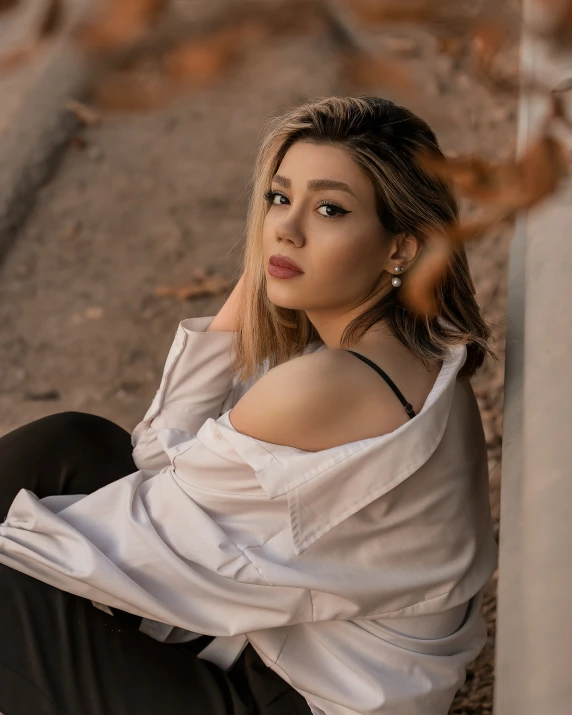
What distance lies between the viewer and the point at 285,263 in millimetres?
2188

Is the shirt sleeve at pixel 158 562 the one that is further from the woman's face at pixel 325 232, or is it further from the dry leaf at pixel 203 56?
the dry leaf at pixel 203 56

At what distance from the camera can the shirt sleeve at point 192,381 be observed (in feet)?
8.82

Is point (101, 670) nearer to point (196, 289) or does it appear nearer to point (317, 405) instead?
point (317, 405)

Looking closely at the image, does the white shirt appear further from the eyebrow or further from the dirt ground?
the dirt ground

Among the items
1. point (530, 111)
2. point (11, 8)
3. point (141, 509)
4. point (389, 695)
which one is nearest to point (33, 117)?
point (530, 111)

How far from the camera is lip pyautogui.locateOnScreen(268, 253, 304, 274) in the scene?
7.16 ft

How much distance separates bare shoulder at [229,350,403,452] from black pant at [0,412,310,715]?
1.74 feet

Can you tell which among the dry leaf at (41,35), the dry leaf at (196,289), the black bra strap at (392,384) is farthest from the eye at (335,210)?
the dry leaf at (196,289)

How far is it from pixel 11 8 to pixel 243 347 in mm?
2121

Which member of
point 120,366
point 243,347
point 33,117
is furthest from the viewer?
point 33,117

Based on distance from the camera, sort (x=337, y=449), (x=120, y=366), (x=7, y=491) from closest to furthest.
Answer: (x=337, y=449) < (x=7, y=491) < (x=120, y=366)

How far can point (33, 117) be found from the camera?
6.14m

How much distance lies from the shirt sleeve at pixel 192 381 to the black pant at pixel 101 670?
2.27 feet

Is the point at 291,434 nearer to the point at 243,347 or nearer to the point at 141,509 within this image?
the point at 141,509
